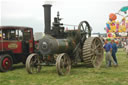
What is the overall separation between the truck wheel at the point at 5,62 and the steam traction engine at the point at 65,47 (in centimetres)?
114

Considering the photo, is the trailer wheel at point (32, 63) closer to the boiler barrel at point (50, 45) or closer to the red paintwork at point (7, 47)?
the boiler barrel at point (50, 45)

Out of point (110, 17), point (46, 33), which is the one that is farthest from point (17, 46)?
point (110, 17)

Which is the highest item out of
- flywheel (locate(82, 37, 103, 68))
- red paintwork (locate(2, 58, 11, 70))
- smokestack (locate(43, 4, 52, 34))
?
smokestack (locate(43, 4, 52, 34))

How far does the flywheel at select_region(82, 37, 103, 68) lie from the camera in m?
7.91

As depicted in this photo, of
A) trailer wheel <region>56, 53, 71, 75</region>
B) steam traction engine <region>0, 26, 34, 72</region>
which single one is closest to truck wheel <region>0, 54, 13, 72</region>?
steam traction engine <region>0, 26, 34, 72</region>

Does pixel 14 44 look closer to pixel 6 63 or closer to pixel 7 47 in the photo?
pixel 7 47

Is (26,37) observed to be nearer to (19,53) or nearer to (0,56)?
(19,53)

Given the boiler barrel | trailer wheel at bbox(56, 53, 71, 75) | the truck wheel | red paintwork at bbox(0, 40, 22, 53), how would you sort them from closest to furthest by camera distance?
trailer wheel at bbox(56, 53, 71, 75) → the boiler barrel → the truck wheel → red paintwork at bbox(0, 40, 22, 53)

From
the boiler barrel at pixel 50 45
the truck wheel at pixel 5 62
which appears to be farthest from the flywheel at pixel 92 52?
the truck wheel at pixel 5 62

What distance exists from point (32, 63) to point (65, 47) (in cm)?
132

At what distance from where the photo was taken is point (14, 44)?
8570 millimetres

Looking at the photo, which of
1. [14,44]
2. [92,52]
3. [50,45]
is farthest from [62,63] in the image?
[14,44]

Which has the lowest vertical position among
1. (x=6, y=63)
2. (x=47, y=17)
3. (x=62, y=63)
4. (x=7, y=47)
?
(x=6, y=63)

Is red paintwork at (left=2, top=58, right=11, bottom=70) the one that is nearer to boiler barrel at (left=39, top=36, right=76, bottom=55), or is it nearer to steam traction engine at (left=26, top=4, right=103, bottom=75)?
steam traction engine at (left=26, top=4, right=103, bottom=75)
